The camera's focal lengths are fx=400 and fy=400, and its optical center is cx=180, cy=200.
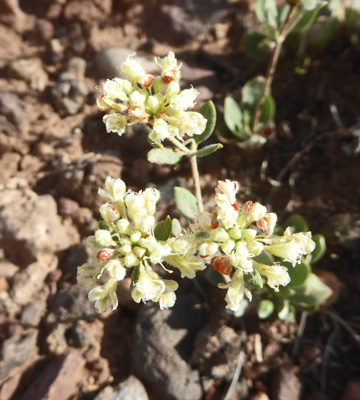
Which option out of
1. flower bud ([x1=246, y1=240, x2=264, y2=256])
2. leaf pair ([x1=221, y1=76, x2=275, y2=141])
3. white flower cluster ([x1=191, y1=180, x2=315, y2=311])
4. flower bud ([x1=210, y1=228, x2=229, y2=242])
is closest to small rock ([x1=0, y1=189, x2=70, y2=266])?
leaf pair ([x1=221, y1=76, x2=275, y2=141])

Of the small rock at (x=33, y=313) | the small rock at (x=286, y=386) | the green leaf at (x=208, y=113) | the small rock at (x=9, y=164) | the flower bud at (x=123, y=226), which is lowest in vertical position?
the small rock at (x=33, y=313)

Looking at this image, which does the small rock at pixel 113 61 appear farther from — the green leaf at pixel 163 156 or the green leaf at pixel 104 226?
the green leaf at pixel 104 226

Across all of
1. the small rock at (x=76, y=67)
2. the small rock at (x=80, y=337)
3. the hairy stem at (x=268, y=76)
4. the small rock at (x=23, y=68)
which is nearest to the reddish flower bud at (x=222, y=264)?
the small rock at (x=80, y=337)

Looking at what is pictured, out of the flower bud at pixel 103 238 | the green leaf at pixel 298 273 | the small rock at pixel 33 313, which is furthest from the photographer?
the small rock at pixel 33 313

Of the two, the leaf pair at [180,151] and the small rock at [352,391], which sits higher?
the leaf pair at [180,151]

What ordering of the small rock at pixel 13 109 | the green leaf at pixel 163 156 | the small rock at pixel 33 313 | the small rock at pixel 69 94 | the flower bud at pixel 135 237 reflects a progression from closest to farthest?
the flower bud at pixel 135 237 < the green leaf at pixel 163 156 < the small rock at pixel 33 313 < the small rock at pixel 13 109 < the small rock at pixel 69 94

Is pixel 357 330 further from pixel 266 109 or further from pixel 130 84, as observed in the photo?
pixel 130 84
